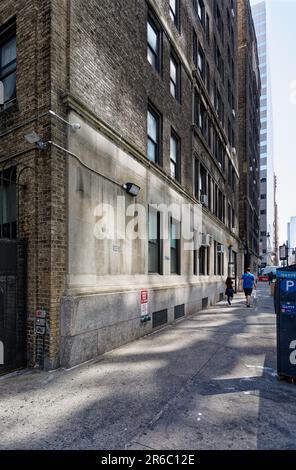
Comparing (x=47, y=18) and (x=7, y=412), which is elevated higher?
(x=47, y=18)

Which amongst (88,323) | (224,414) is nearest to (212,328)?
(88,323)

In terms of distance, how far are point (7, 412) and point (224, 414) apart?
114 inches

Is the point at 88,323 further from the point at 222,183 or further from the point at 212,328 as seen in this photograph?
the point at 222,183

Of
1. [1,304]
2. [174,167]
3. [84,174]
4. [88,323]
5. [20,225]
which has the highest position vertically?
[174,167]

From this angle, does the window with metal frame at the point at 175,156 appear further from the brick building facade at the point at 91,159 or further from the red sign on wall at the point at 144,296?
the red sign on wall at the point at 144,296

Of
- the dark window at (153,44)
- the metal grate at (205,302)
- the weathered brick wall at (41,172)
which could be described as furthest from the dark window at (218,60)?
the weathered brick wall at (41,172)

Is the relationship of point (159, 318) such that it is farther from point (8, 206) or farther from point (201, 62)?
point (201, 62)

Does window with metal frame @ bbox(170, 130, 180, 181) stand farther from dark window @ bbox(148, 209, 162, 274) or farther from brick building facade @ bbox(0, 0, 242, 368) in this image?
dark window @ bbox(148, 209, 162, 274)

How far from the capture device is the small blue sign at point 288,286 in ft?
18.2

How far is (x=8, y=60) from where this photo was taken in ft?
25.7

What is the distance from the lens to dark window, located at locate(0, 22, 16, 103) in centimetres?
767

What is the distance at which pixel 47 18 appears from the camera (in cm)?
671

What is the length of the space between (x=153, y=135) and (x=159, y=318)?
244 inches

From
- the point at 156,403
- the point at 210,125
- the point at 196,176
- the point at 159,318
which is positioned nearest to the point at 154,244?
→ the point at 159,318
